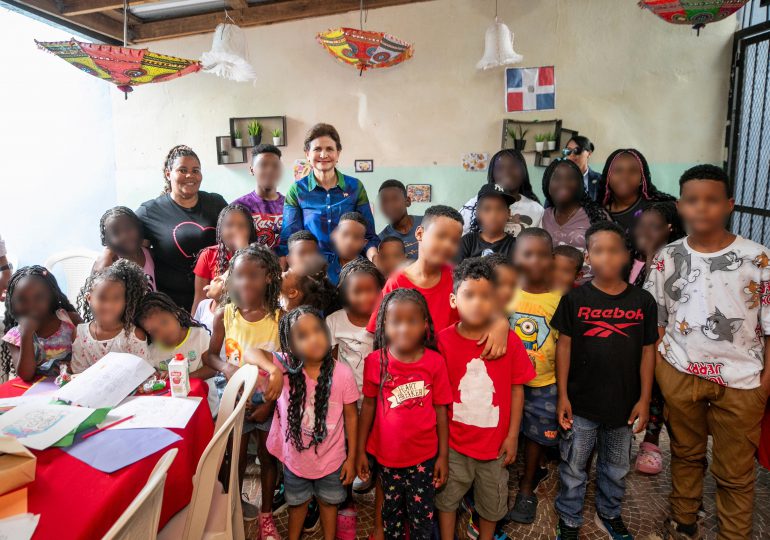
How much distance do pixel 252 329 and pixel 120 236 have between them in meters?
1.17

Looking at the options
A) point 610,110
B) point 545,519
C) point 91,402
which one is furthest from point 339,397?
point 610,110

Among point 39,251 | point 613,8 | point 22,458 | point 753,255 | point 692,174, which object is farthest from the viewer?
point 39,251

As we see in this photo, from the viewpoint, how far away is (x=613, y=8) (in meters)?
4.70

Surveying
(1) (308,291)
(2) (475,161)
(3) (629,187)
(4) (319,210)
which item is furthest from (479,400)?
(2) (475,161)

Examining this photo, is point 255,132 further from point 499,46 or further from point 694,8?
point 694,8

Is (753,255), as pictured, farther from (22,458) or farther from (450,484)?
A: (22,458)

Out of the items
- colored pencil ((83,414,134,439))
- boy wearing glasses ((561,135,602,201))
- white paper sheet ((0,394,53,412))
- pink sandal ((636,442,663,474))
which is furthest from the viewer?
boy wearing glasses ((561,135,602,201))

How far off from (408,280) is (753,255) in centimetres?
139

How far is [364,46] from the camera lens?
3697 millimetres

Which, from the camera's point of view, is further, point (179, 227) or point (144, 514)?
point (179, 227)

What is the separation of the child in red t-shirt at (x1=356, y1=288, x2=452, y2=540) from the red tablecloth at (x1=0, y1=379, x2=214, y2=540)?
69 cm

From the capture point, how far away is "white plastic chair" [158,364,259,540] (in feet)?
4.31

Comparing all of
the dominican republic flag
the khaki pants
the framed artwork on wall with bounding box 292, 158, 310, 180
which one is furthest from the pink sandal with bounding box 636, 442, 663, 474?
the framed artwork on wall with bounding box 292, 158, 310, 180

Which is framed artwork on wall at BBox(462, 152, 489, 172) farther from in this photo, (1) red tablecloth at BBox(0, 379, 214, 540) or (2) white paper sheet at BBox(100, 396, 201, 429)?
(1) red tablecloth at BBox(0, 379, 214, 540)
